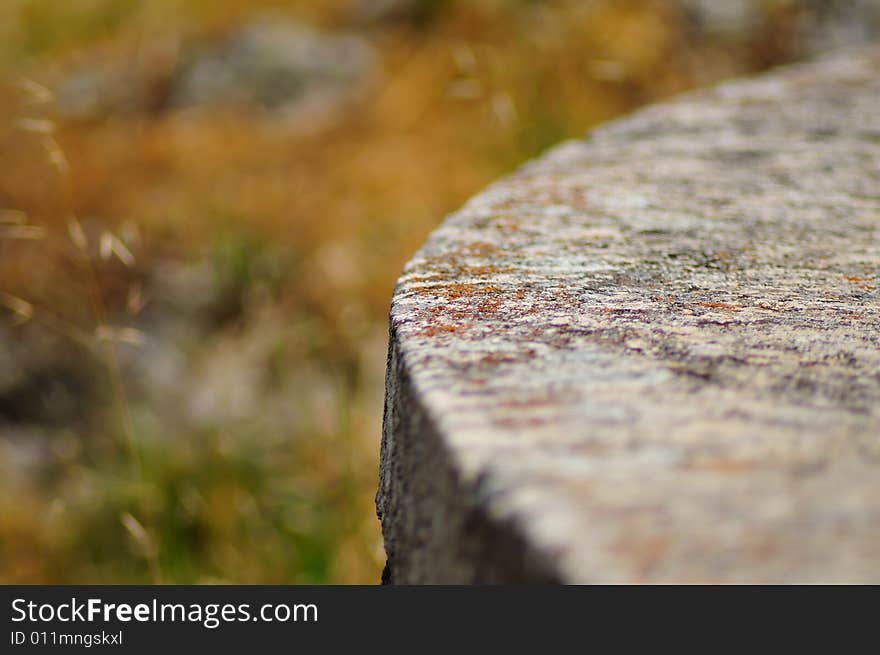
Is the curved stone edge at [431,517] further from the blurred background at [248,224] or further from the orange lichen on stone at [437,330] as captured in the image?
the blurred background at [248,224]

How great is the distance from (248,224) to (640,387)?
3.03 metres


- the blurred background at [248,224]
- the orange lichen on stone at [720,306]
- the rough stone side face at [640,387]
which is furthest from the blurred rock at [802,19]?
the orange lichen on stone at [720,306]

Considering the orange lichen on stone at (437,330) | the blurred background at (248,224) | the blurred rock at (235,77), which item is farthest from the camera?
the blurred rock at (235,77)

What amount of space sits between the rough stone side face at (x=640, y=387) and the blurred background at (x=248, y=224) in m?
0.86

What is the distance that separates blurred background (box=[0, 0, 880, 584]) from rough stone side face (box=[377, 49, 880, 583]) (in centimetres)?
86

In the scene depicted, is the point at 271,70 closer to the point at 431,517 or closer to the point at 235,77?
the point at 235,77

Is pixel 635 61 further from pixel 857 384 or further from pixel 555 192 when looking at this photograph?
pixel 857 384

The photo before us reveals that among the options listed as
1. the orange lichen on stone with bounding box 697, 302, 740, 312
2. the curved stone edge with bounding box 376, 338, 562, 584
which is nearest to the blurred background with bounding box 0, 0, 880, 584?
the curved stone edge with bounding box 376, 338, 562, 584

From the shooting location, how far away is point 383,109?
436 centimetres

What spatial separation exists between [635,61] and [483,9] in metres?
1.14

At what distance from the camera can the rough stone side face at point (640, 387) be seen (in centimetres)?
37

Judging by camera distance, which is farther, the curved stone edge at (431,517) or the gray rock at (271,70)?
the gray rock at (271,70)

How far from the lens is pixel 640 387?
502 mm
